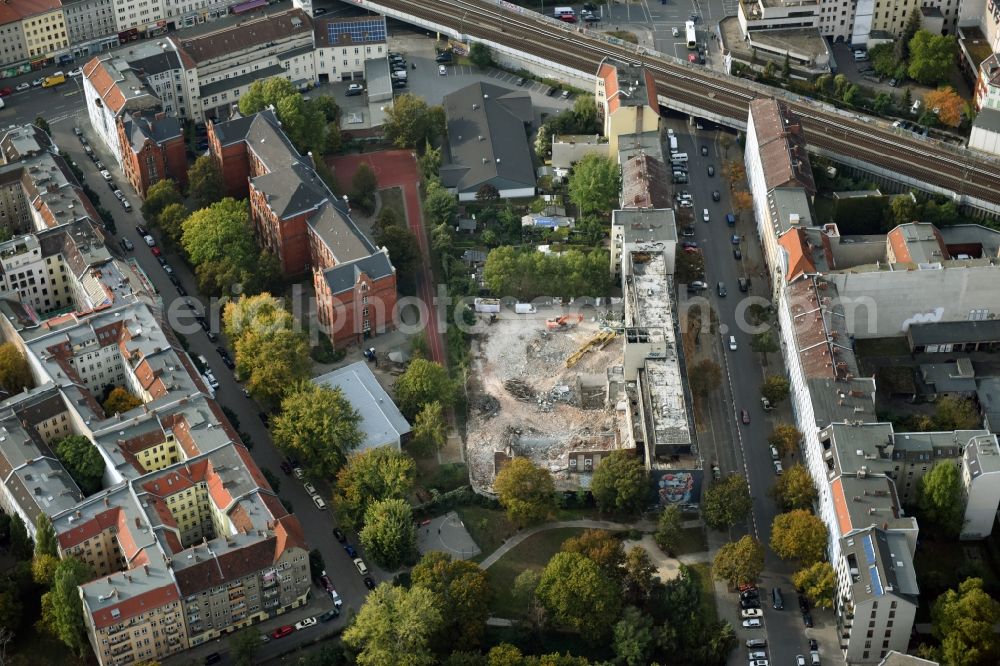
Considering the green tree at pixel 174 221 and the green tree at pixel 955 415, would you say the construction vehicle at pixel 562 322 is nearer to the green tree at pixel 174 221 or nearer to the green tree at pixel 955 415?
the green tree at pixel 955 415

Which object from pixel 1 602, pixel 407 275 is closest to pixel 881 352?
pixel 407 275

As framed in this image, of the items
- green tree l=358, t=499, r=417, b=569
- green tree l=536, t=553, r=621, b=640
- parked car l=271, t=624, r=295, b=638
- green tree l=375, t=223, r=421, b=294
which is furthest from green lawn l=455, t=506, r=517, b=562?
green tree l=375, t=223, r=421, b=294

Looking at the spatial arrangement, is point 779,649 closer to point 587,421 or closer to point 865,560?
point 865,560

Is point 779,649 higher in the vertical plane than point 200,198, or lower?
lower

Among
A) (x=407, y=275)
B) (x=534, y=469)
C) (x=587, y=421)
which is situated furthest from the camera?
(x=407, y=275)

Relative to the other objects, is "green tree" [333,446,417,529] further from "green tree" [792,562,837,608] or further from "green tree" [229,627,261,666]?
"green tree" [792,562,837,608]

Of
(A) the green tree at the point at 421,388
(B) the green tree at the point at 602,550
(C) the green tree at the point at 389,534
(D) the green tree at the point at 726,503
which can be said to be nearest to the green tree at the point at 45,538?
(C) the green tree at the point at 389,534
